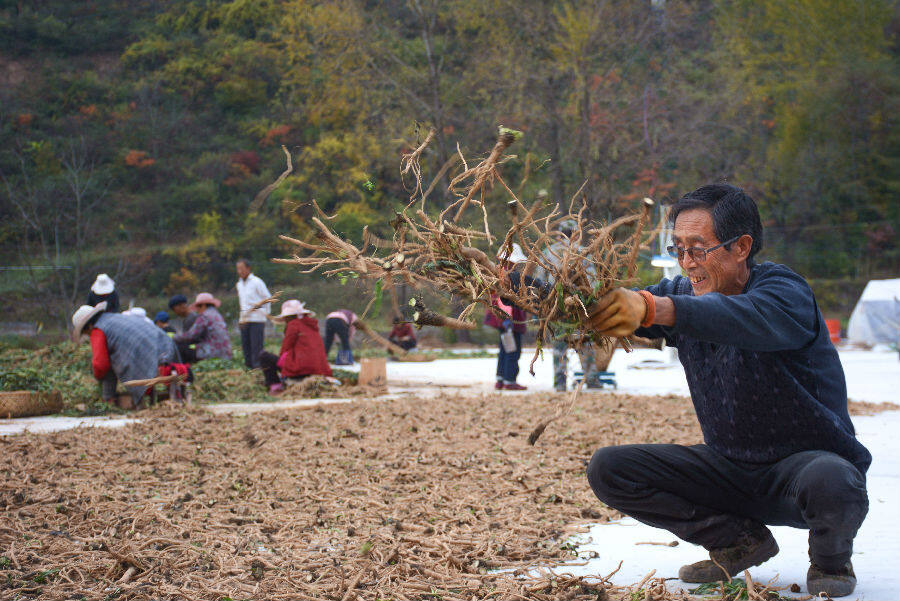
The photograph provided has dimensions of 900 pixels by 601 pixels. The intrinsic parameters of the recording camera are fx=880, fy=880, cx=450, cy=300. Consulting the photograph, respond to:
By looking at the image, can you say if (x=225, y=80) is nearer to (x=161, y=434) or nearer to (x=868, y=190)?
(x=868, y=190)

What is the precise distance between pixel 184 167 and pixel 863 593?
30227 mm

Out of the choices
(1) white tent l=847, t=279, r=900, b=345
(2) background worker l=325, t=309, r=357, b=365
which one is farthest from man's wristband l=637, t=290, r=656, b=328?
(1) white tent l=847, t=279, r=900, b=345

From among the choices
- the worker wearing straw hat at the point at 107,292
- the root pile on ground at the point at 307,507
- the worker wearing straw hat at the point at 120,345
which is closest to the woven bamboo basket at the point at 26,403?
the worker wearing straw hat at the point at 120,345

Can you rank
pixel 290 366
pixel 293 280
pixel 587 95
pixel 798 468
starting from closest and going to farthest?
pixel 798 468, pixel 290 366, pixel 587 95, pixel 293 280

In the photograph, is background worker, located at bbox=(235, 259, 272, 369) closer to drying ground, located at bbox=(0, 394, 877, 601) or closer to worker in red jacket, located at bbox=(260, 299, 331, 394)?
worker in red jacket, located at bbox=(260, 299, 331, 394)

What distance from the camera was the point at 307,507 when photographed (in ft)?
14.7

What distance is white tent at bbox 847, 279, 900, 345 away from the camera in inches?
796

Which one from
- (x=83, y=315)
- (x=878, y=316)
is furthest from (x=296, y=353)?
(x=878, y=316)

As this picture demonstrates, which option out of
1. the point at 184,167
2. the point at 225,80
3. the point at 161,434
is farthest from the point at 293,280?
the point at 161,434

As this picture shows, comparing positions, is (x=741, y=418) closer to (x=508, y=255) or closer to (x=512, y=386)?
(x=508, y=255)

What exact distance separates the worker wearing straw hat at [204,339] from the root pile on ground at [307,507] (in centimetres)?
297

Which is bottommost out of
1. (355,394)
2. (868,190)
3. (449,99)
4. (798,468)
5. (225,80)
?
(355,394)

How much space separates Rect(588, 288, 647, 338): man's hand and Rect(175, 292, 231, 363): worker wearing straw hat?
861 cm

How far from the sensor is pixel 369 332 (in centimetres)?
291
